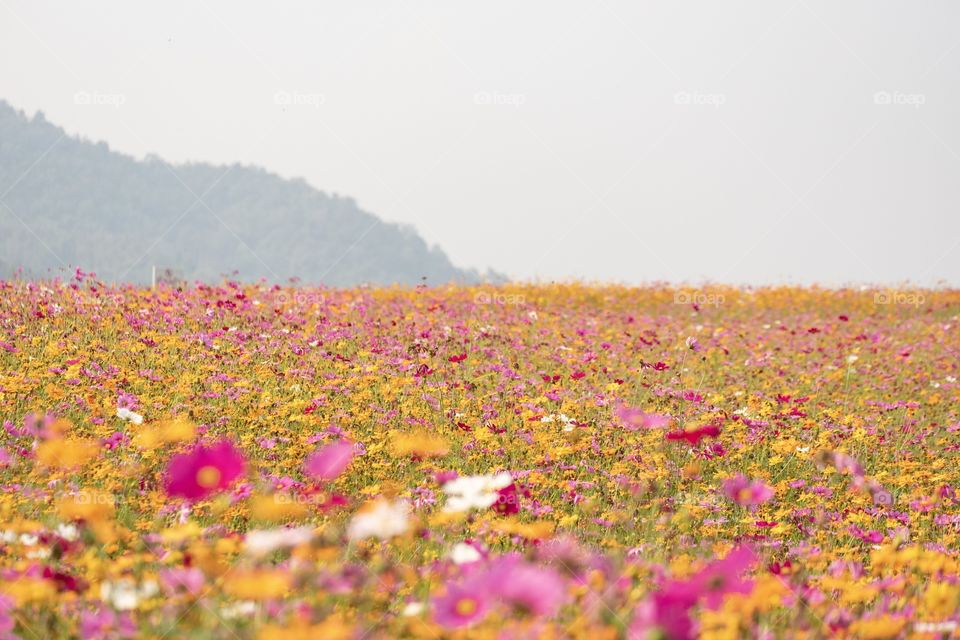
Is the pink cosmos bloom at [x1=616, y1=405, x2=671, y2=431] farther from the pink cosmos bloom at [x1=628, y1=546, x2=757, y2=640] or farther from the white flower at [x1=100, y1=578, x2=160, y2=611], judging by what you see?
the white flower at [x1=100, y1=578, x2=160, y2=611]

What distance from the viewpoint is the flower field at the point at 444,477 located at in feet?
8.19

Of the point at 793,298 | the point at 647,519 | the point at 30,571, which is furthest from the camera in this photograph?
the point at 793,298

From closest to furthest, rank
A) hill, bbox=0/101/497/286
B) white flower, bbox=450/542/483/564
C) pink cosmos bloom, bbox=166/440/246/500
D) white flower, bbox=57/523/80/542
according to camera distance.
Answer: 1. pink cosmos bloom, bbox=166/440/246/500
2. white flower, bbox=450/542/483/564
3. white flower, bbox=57/523/80/542
4. hill, bbox=0/101/497/286

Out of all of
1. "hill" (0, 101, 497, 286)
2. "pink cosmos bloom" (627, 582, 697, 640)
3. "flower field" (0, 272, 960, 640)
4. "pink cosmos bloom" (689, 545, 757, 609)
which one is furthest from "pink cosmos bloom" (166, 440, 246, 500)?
"hill" (0, 101, 497, 286)

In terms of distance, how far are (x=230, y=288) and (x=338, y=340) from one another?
127 inches

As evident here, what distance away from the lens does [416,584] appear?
344cm

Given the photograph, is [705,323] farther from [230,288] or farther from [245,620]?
[245,620]

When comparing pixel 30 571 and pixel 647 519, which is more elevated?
pixel 30 571

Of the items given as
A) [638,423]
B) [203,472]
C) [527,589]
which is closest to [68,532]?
[203,472]

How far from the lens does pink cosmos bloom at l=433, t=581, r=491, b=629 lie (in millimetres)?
2049

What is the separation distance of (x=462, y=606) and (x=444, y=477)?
4.14 ft

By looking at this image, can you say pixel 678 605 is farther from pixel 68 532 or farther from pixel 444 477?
pixel 68 532

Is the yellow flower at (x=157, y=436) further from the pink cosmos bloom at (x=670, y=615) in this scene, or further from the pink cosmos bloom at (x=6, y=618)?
the pink cosmos bloom at (x=670, y=615)

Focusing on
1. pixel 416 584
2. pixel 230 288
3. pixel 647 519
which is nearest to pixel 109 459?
pixel 416 584
